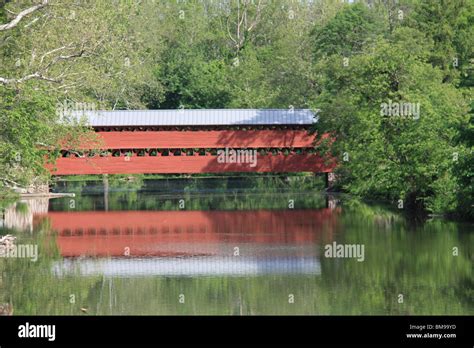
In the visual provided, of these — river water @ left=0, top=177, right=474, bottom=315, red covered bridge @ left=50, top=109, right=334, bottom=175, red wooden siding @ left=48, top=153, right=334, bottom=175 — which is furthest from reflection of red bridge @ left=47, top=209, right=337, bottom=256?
red covered bridge @ left=50, top=109, right=334, bottom=175

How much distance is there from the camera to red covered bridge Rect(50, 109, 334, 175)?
50594mm

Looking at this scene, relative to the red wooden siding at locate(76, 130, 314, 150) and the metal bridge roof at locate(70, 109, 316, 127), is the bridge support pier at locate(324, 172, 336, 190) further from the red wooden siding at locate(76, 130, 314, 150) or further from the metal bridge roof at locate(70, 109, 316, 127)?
the metal bridge roof at locate(70, 109, 316, 127)

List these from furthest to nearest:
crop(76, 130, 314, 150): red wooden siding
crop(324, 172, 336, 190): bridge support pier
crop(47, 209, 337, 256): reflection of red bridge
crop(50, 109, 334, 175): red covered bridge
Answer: crop(324, 172, 336, 190): bridge support pier < crop(76, 130, 314, 150): red wooden siding < crop(50, 109, 334, 175): red covered bridge < crop(47, 209, 337, 256): reflection of red bridge

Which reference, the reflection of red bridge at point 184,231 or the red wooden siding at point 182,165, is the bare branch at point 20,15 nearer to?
the reflection of red bridge at point 184,231

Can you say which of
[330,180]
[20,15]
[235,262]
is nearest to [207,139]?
[330,180]

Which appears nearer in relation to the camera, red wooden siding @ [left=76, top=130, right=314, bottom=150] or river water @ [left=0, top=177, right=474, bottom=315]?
river water @ [left=0, top=177, right=474, bottom=315]

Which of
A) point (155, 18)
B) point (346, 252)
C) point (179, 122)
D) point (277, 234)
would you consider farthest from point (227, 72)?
point (346, 252)

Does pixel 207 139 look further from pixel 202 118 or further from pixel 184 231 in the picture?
pixel 184 231

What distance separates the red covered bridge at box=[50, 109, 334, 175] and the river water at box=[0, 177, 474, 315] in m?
8.71

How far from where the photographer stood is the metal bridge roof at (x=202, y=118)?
167 ft

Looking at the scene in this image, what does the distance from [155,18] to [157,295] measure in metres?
57.4

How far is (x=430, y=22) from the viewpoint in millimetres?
56719

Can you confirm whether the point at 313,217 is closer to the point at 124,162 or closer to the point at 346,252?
the point at 346,252

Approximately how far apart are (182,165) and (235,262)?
27.3 m
